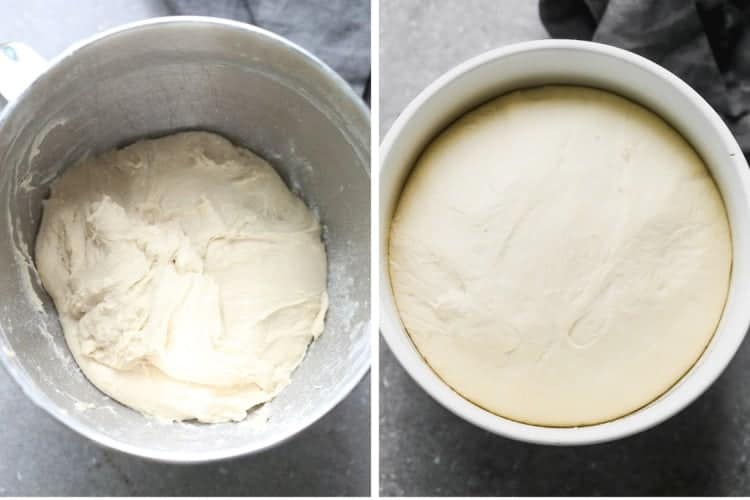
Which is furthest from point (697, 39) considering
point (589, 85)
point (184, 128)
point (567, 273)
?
point (184, 128)

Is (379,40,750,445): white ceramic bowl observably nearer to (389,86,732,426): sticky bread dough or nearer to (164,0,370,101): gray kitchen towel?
(389,86,732,426): sticky bread dough

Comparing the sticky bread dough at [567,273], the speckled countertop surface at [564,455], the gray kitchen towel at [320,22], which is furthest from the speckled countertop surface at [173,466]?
the gray kitchen towel at [320,22]

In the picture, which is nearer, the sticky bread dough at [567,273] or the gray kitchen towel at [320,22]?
the sticky bread dough at [567,273]

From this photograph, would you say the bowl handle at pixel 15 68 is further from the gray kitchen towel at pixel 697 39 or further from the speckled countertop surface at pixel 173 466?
the gray kitchen towel at pixel 697 39

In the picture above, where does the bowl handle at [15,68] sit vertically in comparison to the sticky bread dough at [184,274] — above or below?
above

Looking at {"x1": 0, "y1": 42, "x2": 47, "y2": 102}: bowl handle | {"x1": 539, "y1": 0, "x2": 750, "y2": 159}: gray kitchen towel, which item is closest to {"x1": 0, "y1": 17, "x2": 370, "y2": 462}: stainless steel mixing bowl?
{"x1": 0, "y1": 42, "x2": 47, "y2": 102}: bowl handle

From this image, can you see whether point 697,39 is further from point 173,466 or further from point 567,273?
point 173,466
